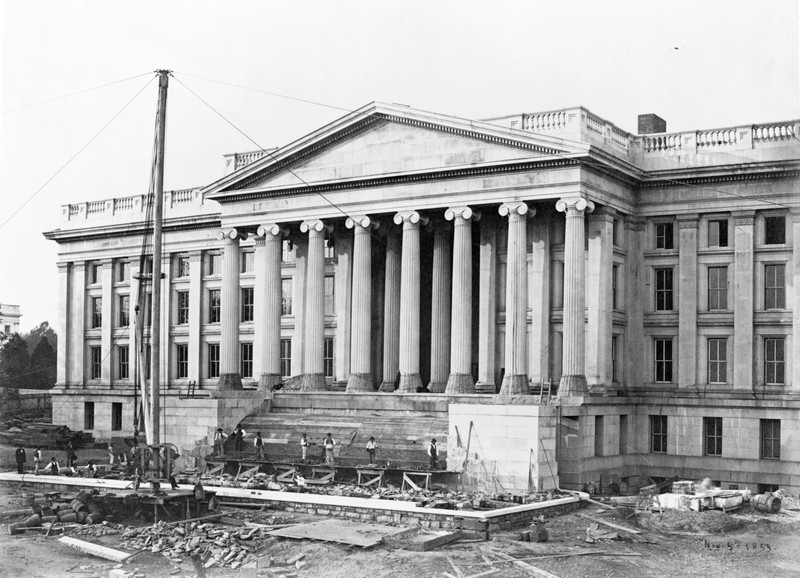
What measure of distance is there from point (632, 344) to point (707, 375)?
3588 mm

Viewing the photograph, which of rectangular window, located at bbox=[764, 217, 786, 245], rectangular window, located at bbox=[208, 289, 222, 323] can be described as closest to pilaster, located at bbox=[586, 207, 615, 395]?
rectangular window, located at bbox=[764, 217, 786, 245]

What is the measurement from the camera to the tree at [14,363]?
340ft

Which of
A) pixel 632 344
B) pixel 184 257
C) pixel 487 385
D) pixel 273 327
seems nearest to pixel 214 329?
pixel 184 257

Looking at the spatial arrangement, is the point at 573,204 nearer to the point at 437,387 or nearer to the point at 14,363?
the point at 437,387

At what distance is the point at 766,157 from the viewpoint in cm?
4803

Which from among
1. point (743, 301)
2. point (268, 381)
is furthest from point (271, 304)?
point (743, 301)

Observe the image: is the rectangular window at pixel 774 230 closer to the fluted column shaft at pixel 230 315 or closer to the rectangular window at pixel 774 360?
the rectangular window at pixel 774 360

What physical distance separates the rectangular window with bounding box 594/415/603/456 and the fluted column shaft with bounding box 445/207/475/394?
18.6 feet

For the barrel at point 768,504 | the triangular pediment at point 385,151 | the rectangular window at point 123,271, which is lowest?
the barrel at point 768,504

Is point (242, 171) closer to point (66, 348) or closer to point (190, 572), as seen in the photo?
point (66, 348)

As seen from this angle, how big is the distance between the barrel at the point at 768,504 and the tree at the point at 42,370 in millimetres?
81510

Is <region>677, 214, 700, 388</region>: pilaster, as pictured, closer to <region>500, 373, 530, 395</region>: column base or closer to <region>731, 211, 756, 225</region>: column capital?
<region>731, 211, 756, 225</region>: column capital

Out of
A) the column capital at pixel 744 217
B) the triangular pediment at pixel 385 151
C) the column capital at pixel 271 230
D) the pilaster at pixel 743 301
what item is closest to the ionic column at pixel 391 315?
the triangular pediment at pixel 385 151

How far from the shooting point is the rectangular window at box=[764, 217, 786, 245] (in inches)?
1889
